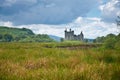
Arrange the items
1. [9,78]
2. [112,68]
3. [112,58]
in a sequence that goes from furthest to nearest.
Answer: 1. [112,58]
2. [112,68]
3. [9,78]

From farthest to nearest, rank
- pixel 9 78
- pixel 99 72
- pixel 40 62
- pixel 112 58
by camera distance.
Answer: pixel 112 58 → pixel 40 62 → pixel 99 72 → pixel 9 78

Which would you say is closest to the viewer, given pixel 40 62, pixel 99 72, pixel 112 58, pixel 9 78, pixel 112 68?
pixel 9 78

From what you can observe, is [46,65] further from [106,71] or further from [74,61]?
[106,71]

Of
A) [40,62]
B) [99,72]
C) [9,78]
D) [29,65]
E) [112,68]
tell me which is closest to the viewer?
[9,78]

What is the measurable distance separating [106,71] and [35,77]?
2616 millimetres

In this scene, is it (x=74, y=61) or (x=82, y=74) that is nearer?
(x=82, y=74)

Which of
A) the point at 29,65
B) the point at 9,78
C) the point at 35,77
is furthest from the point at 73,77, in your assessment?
the point at 29,65

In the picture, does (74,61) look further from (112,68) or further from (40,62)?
(112,68)

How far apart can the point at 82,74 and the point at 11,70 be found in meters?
2.65

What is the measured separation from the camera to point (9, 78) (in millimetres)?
7645

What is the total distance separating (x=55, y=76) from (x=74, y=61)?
3562 millimetres

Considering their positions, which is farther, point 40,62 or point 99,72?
point 40,62

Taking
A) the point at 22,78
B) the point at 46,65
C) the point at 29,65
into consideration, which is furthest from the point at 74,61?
the point at 22,78

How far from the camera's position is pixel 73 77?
782 cm
